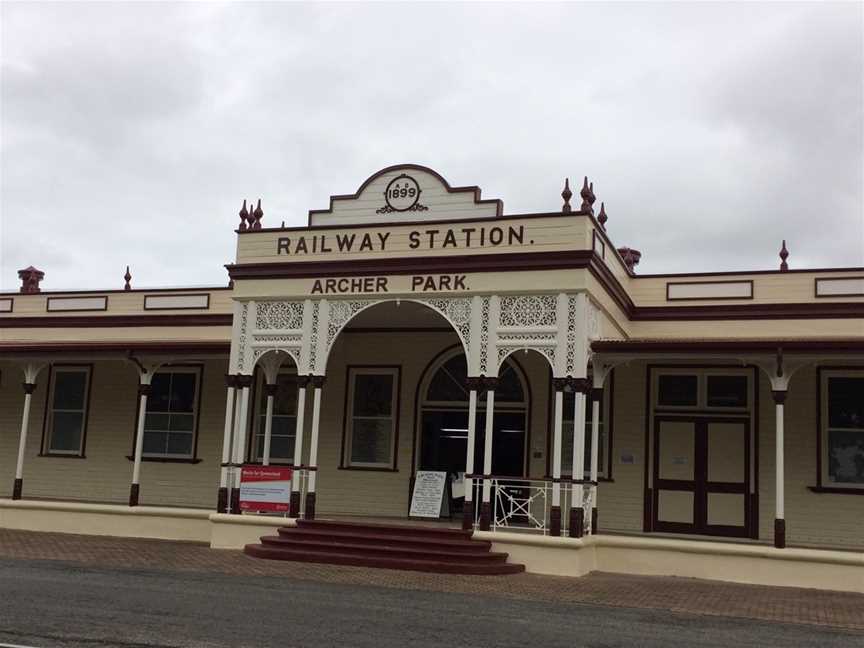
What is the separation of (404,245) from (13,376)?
10.6 m

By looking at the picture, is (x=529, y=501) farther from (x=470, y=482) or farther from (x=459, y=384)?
(x=459, y=384)

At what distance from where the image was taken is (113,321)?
2078cm

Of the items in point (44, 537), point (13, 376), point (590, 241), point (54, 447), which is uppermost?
point (590, 241)

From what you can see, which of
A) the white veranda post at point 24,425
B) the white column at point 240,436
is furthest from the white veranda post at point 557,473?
the white veranda post at point 24,425

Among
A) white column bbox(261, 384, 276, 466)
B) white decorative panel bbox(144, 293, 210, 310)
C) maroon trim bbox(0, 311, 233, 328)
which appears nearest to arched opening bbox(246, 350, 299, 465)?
white column bbox(261, 384, 276, 466)

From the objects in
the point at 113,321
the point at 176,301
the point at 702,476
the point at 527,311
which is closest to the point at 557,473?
the point at 527,311

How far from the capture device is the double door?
15.9 metres

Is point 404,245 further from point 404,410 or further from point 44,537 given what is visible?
point 44,537

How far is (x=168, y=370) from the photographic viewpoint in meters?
19.9

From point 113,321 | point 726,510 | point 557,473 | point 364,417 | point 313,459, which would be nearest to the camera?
point 557,473

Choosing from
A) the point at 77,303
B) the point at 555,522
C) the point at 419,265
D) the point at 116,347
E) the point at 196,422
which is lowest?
the point at 555,522

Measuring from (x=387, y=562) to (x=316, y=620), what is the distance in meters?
4.76

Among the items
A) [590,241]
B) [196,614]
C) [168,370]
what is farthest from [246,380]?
[196,614]

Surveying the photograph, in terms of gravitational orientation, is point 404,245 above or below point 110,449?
above
